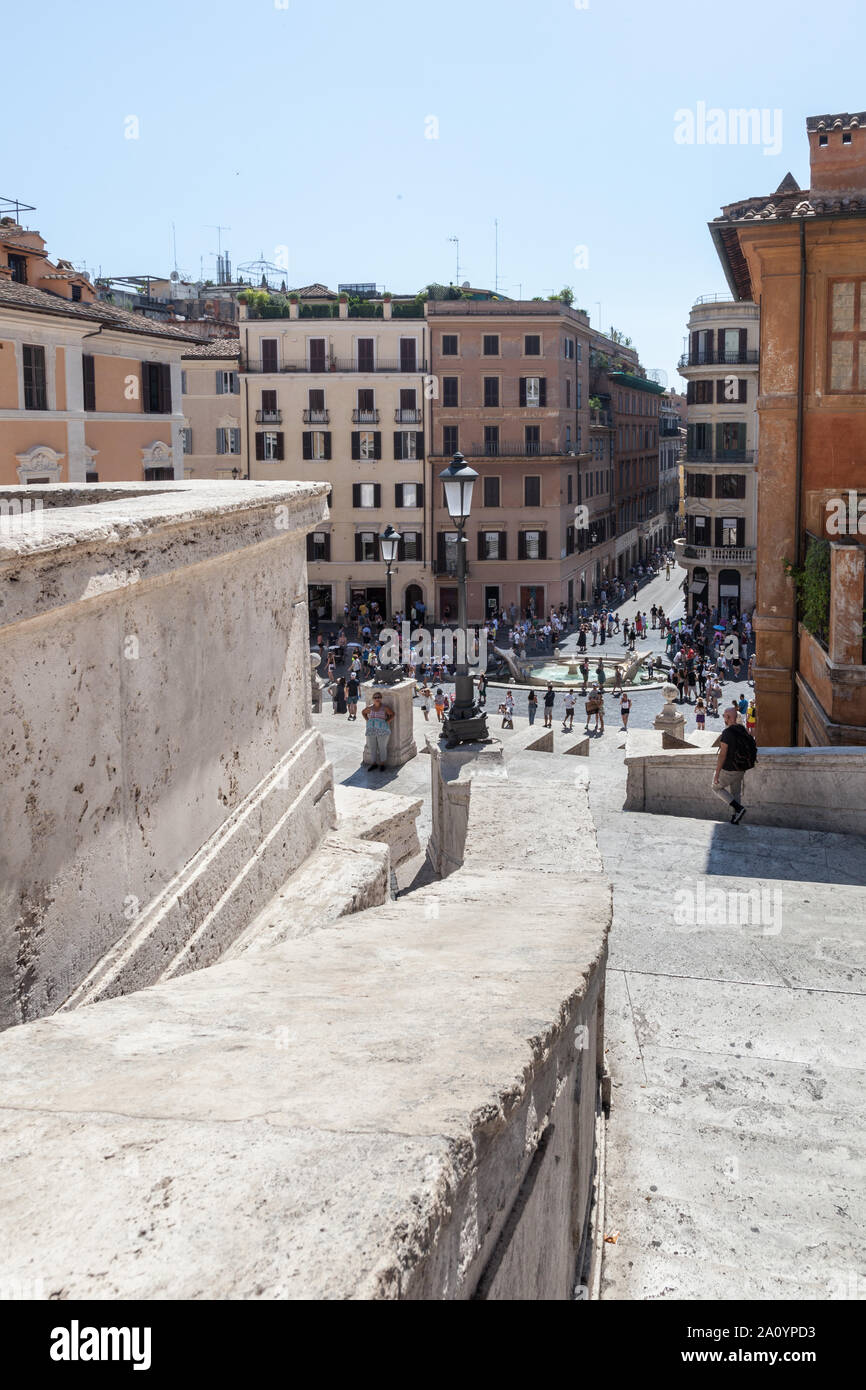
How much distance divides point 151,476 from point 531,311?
975 inches

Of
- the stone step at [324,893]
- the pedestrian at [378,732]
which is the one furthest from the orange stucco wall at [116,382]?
the stone step at [324,893]

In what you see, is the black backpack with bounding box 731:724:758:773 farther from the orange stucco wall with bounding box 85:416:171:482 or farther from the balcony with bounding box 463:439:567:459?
the balcony with bounding box 463:439:567:459

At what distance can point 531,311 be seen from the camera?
5138 centimetres

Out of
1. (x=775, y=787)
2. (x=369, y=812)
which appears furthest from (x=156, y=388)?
(x=369, y=812)

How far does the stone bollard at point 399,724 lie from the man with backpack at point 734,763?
861 cm

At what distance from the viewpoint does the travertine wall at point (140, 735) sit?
2.97 meters

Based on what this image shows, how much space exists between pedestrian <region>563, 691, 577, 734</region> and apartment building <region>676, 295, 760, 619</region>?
652 inches

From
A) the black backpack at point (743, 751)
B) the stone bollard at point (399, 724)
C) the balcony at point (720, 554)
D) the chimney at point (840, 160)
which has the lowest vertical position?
the stone bollard at point (399, 724)

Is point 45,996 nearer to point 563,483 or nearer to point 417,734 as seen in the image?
point 417,734

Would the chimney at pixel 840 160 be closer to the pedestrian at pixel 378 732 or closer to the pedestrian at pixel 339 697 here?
the pedestrian at pixel 378 732

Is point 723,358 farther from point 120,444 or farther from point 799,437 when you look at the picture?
point 799,437

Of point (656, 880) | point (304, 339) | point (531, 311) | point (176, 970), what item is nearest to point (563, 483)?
point (531, 311)

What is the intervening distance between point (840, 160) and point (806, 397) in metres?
2.98

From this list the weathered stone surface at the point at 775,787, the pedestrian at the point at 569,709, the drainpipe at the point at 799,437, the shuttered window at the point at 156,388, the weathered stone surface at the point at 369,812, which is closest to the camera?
the weathered stone surface at the point at 369,812
